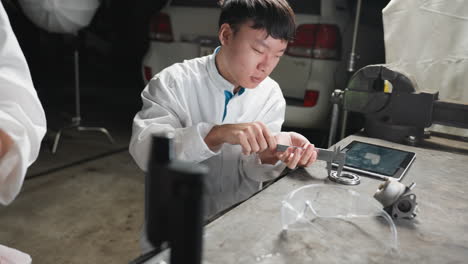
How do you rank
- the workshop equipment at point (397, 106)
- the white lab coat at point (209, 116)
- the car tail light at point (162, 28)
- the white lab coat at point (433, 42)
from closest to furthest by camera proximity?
the white lab coat at point (209, 116) < the workshop equipment at point (397, 106) < the white lab coat at point (433, 42) < the car tail light at point (162, 28)

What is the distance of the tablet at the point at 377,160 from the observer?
1.24m

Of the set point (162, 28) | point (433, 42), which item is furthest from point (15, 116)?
point (162, 28)

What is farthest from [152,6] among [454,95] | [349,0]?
[454,95]

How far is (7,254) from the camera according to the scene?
2.86 feet

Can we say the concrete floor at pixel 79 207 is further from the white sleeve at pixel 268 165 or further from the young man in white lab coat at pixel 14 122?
the young man in white lab coat at pixel 14 122

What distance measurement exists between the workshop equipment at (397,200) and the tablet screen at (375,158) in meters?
0.29

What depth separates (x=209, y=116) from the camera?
1.41m

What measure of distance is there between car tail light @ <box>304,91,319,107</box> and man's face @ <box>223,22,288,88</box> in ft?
5.02

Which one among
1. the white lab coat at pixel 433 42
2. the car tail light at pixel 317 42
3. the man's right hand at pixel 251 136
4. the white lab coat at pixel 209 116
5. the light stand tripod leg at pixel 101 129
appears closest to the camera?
the man's right hand at pixel 251 136

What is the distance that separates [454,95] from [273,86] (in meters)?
1.03

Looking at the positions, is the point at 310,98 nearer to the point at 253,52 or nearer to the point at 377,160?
the point at 377,160

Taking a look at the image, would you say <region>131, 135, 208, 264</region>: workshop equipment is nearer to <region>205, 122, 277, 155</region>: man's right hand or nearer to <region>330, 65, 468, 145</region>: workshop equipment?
<region>205, 122, 277, 155</region>: man's right hand

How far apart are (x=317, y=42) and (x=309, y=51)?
77 millimetres

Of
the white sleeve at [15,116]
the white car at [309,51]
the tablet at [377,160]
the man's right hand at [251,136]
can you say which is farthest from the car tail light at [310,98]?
the white sleeve at [15,116]
